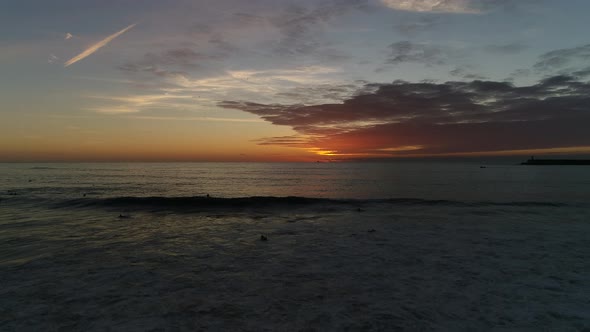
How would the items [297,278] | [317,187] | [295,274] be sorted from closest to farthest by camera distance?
[297,278] → [295,274] → [317,187]

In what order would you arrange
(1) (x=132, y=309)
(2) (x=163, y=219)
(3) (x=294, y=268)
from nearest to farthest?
(1) (x=132, y=309)
(3) (x=294, y=268)
(2) (x=163, y=219)

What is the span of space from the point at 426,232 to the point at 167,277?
47.4 ft

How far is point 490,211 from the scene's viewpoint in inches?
1073

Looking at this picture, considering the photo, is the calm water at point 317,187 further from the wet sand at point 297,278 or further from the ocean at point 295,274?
the wet sand at point 297,278

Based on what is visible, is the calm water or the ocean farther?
the calm water

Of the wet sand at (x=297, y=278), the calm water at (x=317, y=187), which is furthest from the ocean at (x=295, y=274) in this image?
the calm water at (x=317, y=187)

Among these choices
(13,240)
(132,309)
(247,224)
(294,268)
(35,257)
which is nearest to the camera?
(132,309)

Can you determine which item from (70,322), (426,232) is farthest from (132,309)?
(426,232)

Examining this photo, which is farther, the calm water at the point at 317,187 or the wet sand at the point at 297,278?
the calm water at the point at 317,187

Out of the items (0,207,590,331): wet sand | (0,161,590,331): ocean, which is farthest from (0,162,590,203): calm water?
(0,207,590,331): wet sand

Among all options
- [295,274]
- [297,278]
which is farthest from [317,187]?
[297,278]

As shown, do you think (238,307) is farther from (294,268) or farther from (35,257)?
(35,257)

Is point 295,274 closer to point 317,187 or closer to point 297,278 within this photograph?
point 297,278

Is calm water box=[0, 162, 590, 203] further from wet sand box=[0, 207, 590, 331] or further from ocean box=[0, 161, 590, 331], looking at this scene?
wet sand box=[0, 207, 590, 331]
